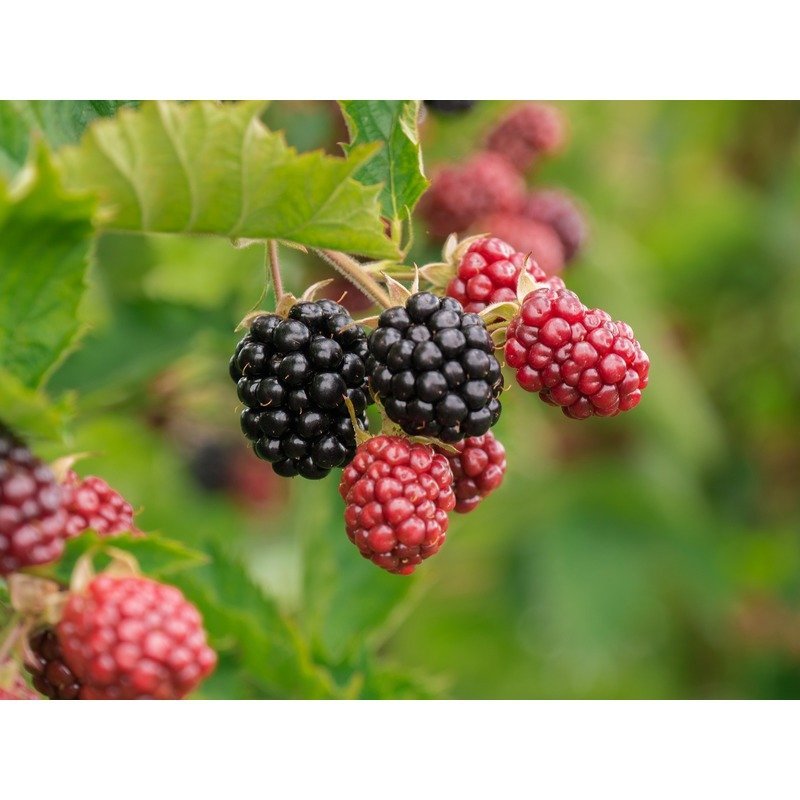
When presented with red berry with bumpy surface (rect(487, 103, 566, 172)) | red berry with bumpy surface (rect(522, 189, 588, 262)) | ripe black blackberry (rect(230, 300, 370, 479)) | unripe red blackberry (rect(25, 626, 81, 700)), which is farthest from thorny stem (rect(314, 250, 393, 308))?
red berry with bumpy surface (rect(487, 103, 566, 172))

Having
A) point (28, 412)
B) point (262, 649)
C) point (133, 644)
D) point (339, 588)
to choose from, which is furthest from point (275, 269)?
point (339, 588)

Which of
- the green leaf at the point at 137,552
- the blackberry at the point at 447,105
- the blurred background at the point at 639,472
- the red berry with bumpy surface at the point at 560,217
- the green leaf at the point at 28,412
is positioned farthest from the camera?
the blurred background at the point at 639,472

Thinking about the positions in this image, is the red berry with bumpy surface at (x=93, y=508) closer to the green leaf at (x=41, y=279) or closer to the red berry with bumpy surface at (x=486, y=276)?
the green leaf at (x=41, y=279)

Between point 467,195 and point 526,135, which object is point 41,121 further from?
point 526,135

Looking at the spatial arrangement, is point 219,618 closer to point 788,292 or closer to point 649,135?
point 788,292

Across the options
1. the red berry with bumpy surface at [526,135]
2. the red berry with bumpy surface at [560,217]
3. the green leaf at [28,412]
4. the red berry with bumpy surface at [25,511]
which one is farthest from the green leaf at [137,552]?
the red berry with bumpy surface at [526,135]

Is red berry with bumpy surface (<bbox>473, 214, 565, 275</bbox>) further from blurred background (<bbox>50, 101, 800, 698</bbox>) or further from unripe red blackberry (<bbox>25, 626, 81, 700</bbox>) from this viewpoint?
unripe red blackberry (<bbox>25, 626, 81, 700</bbox>)

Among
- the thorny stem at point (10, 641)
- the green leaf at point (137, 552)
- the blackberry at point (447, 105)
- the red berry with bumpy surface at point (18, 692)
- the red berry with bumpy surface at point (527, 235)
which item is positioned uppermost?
the blackberry at point (447, 105)
